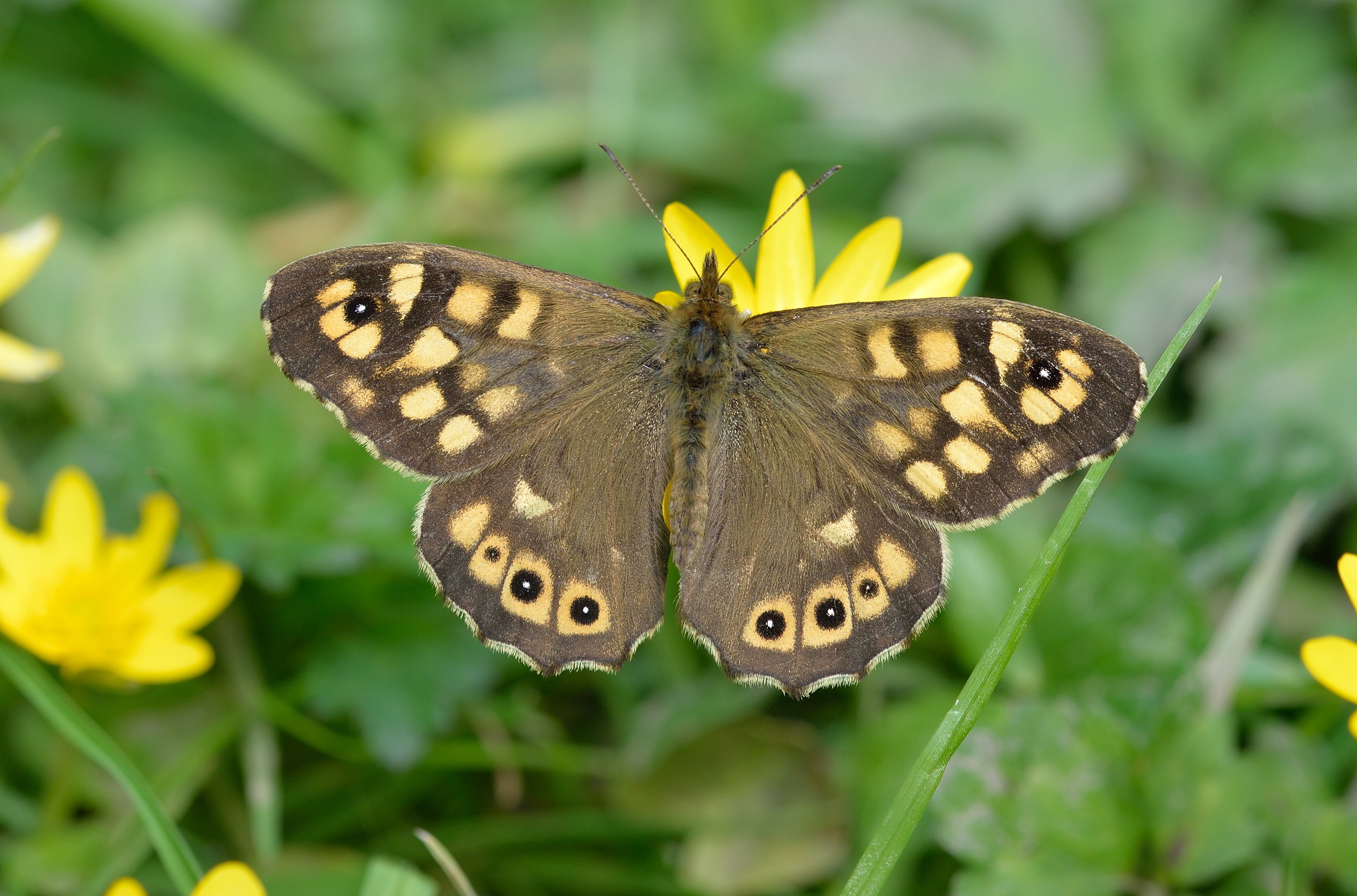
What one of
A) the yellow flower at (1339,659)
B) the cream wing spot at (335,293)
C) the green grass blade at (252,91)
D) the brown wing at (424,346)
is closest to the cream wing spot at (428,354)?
the brown wing at (424,346)

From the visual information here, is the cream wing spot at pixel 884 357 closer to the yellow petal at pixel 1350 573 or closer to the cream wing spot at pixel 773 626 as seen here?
the cream wing spot at pixel 773 626

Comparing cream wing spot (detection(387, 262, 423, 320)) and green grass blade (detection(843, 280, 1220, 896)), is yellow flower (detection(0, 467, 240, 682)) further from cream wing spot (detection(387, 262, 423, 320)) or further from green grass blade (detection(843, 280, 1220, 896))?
green grass blade (detection(843, 280, 1220, 896))

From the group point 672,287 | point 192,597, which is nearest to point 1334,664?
point 672,287

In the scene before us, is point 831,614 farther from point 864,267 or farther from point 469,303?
point 469,303

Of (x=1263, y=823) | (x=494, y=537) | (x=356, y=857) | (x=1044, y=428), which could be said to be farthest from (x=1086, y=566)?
(x=356, y=857)

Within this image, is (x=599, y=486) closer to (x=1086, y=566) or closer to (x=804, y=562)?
(x=804, y=562)

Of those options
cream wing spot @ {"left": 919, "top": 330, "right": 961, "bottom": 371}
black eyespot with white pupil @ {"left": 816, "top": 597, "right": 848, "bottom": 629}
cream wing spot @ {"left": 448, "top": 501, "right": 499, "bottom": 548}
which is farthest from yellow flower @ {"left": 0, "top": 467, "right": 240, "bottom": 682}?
cream wing spot @ {"left": 919, "top": 330, "right": 961, "bottom": 371}
